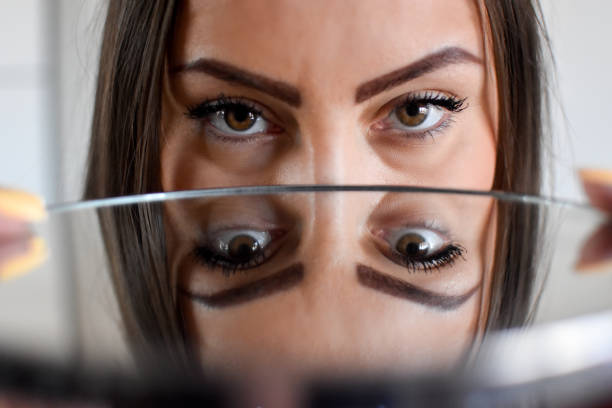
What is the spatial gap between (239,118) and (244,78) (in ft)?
0.14

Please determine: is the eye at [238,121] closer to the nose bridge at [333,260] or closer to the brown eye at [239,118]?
the brown eye at [239,118]

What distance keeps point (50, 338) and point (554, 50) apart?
59 cm

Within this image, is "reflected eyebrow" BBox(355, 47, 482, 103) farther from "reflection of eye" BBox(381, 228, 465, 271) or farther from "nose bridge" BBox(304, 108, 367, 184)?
"reflection of eye" BBox(381, 228, 465, 271)

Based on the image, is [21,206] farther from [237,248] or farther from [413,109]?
[413,109]

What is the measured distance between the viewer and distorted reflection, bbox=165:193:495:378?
0.15 meters

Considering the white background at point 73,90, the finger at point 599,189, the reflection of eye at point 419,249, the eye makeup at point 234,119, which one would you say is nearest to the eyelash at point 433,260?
the reflection of eye at point 419,249

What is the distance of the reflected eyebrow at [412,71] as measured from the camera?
0.43 meters

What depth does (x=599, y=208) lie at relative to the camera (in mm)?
330

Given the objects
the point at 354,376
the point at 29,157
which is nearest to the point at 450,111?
the point at 354,376

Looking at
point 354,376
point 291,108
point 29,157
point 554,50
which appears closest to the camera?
point 354,376

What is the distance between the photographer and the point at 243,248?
250 millimetres

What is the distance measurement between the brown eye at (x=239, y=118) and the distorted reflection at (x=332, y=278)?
177 millimetres

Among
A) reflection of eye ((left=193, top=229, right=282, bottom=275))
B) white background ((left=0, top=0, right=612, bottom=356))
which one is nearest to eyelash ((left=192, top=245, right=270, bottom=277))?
reflection of eye ((left=193, top=229, right=282, bottom=275))

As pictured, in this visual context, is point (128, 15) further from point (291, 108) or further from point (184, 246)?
point (184, 246)
